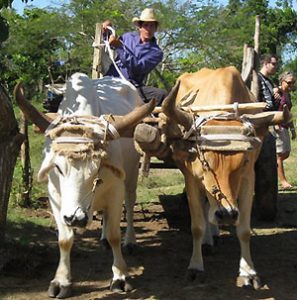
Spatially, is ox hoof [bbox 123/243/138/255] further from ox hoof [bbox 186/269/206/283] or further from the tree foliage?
the tree foliage

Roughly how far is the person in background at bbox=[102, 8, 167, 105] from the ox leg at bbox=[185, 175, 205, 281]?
58.3 inches

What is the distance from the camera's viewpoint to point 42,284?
4961mm

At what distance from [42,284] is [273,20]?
28769mm

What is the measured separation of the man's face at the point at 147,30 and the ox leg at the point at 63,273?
244 centimetres

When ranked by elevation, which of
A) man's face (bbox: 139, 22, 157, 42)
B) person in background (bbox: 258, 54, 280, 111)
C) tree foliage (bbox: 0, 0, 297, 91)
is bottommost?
person in background (bbox: 258, 54, 280, 111)

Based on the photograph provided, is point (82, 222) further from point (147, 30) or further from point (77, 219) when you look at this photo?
point (147, 30)

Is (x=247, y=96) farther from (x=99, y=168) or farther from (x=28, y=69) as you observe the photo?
(x=28, y=69)

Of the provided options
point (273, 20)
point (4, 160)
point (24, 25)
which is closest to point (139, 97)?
point (4, 160)

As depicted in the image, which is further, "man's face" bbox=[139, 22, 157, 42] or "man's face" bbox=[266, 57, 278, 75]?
"man's face" bbox=[266, 57, 278, 75]

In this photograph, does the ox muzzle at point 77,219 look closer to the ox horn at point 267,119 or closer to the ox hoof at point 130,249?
the ox horn at point 267,119

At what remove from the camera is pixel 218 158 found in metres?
4.50

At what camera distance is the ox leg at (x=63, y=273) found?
4660 mm

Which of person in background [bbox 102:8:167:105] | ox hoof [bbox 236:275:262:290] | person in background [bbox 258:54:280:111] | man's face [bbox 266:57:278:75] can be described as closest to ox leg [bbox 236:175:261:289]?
ox hoof [bbox 236:275:262:290]

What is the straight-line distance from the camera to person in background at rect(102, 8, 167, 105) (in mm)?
6242
